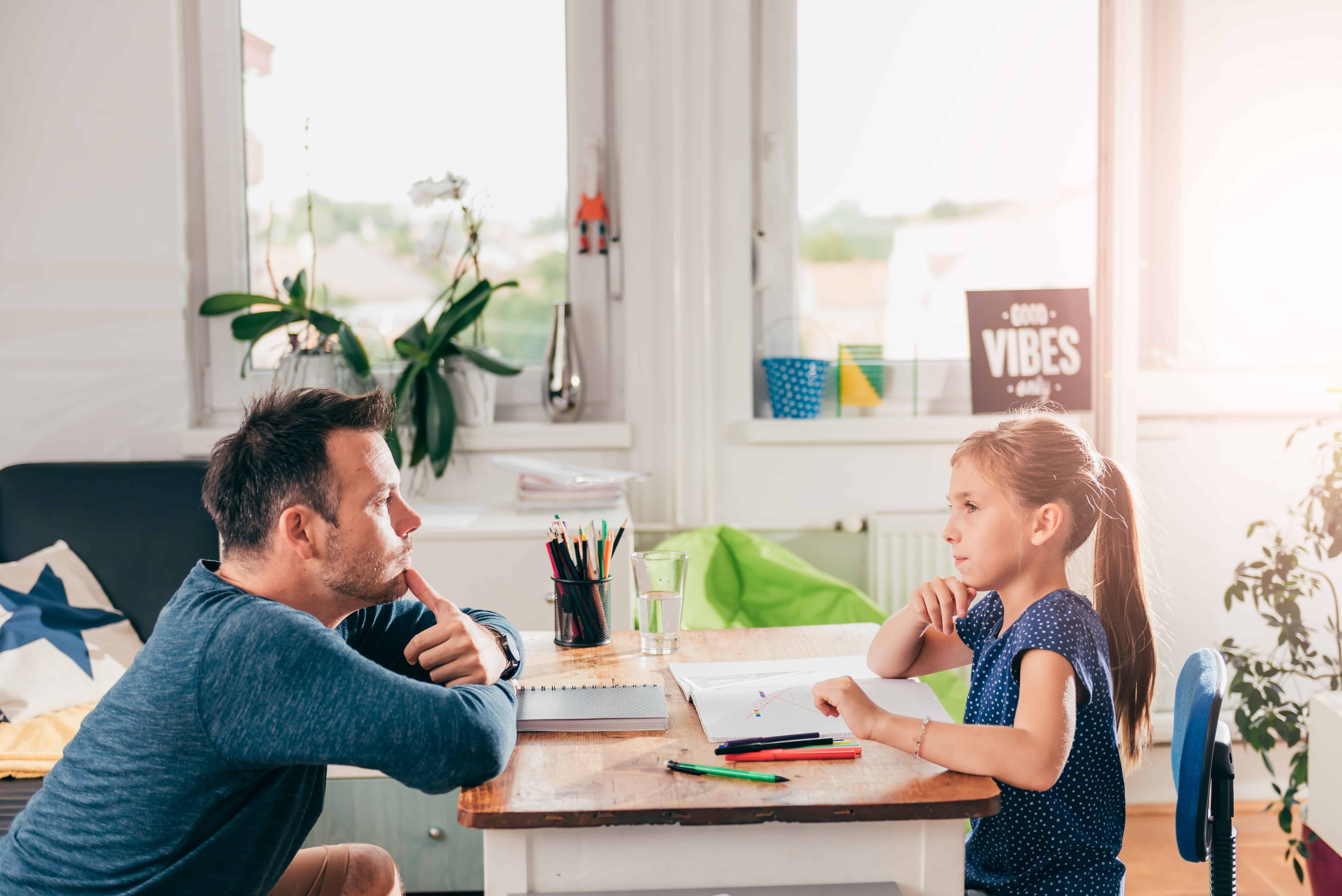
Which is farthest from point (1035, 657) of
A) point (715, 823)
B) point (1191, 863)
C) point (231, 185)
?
point (231, 185)

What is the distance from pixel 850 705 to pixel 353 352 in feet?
5.77

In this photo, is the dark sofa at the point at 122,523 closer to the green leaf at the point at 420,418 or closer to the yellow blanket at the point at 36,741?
the yellow blanket at the point at 36,741

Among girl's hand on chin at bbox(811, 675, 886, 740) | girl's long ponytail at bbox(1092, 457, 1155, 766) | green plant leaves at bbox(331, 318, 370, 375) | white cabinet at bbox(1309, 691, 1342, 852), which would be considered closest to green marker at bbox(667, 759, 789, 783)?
girl's hand on chin at bbox(811, 675, 886, 740)

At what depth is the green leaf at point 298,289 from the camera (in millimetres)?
2518

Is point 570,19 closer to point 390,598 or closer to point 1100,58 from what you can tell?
point 1100,58

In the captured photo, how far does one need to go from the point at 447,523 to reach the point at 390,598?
3.45ft

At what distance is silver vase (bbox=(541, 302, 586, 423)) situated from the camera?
262cm

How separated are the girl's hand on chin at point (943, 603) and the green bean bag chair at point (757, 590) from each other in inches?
34.7

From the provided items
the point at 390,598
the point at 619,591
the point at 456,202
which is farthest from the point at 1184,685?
the point at 456,202

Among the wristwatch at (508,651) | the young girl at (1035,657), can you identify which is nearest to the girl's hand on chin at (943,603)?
the young girl at (1035,657)

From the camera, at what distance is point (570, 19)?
2643mm

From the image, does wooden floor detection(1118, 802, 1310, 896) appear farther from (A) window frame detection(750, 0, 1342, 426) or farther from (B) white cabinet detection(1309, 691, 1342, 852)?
(A) window frame detection(750, 0, 1342, 426)

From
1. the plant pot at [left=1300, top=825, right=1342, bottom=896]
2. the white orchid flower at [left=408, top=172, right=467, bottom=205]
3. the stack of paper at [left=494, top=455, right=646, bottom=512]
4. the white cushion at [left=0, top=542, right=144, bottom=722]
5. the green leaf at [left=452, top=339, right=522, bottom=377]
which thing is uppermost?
the white orchid flower at [left=408, top=172, right=467, bottom=205]

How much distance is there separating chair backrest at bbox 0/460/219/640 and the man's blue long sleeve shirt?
1149mm
